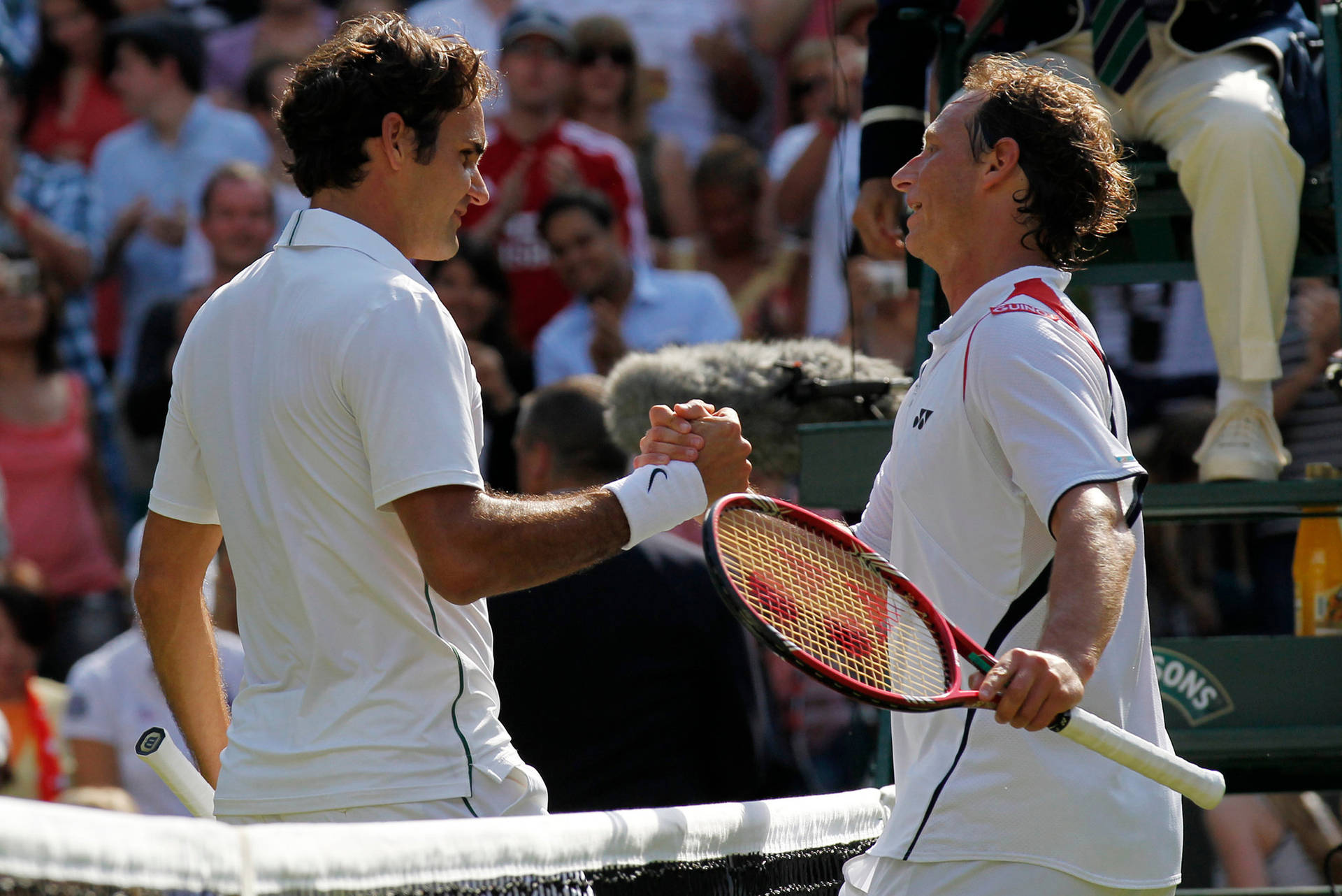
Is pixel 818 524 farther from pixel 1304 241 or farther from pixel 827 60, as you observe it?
pixel 827 60

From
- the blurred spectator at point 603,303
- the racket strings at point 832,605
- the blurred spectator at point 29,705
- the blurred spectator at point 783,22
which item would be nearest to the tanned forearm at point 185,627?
the racket strings at point 832,605

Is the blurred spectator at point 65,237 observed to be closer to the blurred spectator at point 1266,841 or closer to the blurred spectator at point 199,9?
the blurred spectator at point 199,9

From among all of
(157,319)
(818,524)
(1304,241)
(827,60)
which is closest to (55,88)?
(157,319)

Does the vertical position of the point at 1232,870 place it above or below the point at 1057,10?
below

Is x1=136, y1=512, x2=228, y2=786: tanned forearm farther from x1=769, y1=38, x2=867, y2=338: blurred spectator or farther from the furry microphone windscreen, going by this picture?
x1=769, y1=38, x2=867, y2=338: blurred spectator

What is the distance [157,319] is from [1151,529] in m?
4.46

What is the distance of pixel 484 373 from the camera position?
6.67 metres

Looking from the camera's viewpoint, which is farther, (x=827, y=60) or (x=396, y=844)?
(x=827, y=60)

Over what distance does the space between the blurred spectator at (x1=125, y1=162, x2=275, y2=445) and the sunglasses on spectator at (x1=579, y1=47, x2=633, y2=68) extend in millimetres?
1797

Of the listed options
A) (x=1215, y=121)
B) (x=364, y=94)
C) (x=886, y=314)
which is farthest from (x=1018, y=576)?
(x=886, y=314)

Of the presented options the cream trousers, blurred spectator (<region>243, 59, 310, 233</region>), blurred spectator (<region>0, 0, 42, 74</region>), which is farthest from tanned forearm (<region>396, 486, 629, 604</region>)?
blurred spectator (<region>0, 0, 42, 74</region>)

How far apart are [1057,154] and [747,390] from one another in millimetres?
2131

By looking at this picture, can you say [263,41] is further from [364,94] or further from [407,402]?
[407,402]

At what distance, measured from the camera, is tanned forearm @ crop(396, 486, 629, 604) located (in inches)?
90.0
